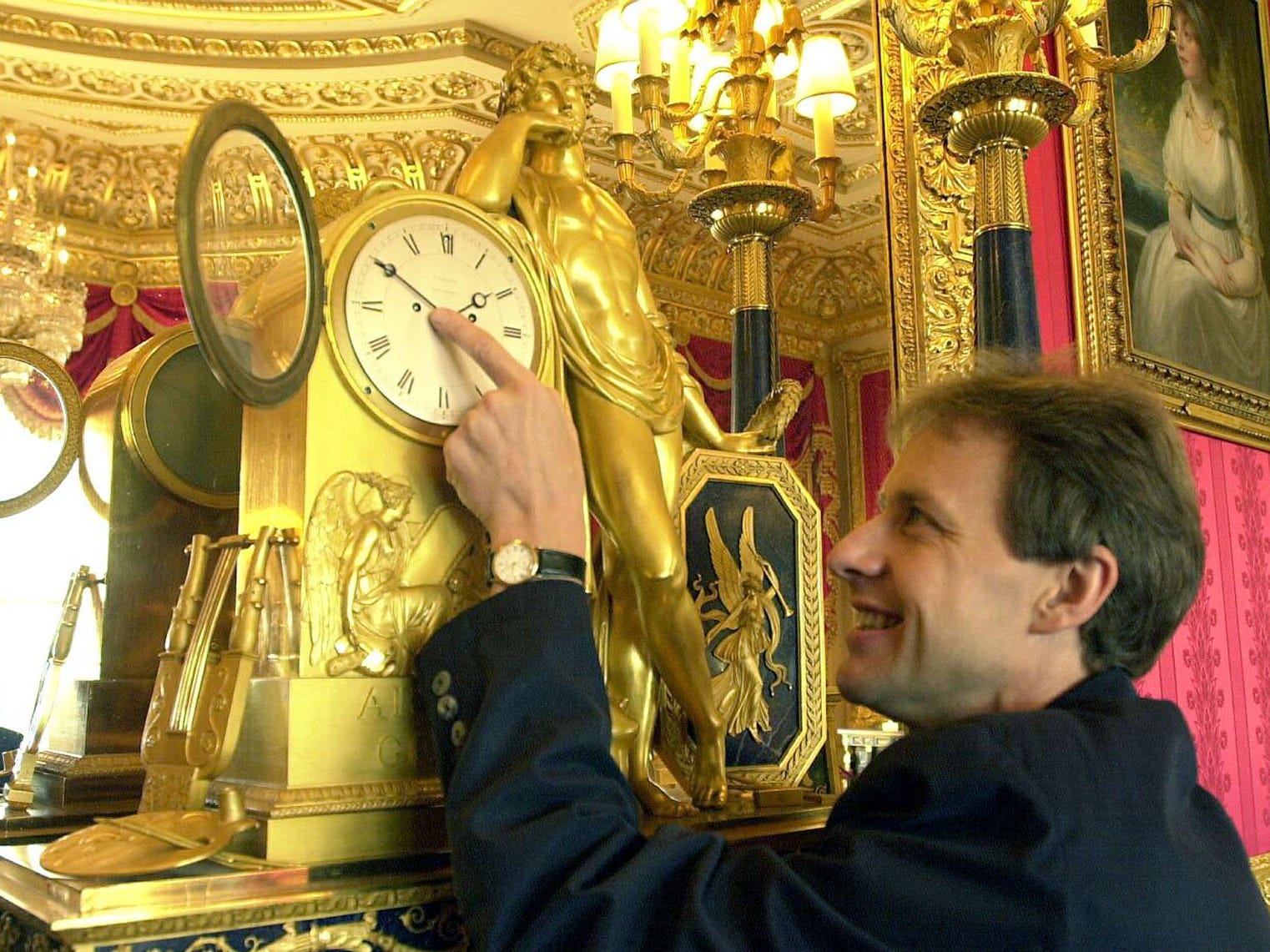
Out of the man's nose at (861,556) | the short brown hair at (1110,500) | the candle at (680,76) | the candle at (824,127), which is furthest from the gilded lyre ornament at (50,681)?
the candle at (824,127)

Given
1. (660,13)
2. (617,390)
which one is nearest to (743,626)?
(617,390)

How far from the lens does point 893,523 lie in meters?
0.83

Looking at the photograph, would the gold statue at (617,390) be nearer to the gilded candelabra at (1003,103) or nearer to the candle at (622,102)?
the gilded candelabra at (1003,103)

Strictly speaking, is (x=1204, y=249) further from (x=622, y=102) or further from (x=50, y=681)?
(x=50, y=681)

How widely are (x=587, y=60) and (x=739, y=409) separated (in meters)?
2.50

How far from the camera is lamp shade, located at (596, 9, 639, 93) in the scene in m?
3.17

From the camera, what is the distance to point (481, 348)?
32.8 inches

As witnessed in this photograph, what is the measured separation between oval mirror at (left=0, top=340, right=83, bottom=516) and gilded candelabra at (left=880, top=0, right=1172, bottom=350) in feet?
5.50

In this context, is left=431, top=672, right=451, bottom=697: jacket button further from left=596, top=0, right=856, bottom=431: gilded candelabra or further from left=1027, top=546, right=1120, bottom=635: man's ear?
left=596, top=0, right=856, bottom=431: gilded candelabra

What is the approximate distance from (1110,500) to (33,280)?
4.89 m

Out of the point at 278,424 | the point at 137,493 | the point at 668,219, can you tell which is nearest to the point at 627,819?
the point at 278,424

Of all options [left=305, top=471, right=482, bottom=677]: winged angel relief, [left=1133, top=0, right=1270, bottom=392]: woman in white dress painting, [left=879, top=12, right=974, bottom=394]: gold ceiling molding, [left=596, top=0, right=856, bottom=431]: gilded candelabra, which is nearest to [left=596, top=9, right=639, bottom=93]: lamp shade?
[left=596, top=0, right=856, bottom=431]: gilded candelabra

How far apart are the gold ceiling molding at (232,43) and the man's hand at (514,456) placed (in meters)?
4.40

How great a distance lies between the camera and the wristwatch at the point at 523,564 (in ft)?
2.54
